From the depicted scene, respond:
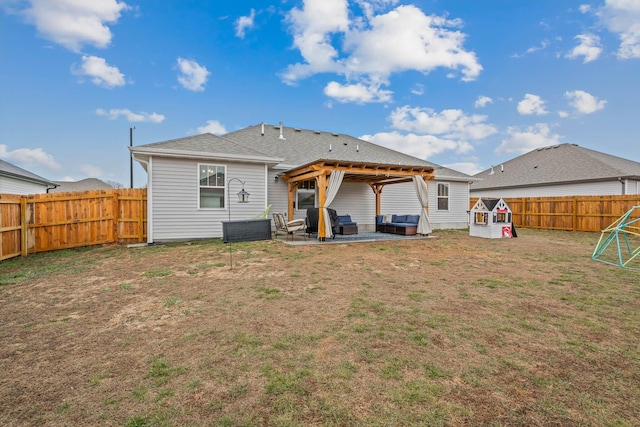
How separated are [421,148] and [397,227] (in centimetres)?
1003

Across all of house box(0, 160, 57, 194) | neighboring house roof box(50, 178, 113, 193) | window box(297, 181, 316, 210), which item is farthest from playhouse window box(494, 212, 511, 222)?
neighboring house roof box(50, 178, 113, 193)

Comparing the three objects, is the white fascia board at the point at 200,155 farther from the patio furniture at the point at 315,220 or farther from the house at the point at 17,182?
the house at the point at 17,182

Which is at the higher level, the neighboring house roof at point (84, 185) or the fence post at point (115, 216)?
the neighboring house roof at point (84, 185)

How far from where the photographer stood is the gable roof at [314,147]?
1310 cm

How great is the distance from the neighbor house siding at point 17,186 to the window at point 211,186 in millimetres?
12065

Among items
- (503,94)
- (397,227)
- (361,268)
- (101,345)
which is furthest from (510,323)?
(503,94)

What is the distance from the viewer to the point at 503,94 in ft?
48.6

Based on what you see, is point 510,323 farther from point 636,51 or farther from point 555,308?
point 636,51

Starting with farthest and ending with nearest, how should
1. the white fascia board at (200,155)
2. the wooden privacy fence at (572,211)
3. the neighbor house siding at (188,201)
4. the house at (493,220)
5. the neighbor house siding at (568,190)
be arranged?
1. the neighbor house siding at (568,190)
2. the wooden privacy fence at (572,211)
3. the house at (493,220)
4. the neighbor house siding at (188,201)
5. the white fascia board at (200,155)

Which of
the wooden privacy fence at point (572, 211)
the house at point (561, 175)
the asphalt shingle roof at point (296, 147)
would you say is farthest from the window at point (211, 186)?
the house at point (561, 175)

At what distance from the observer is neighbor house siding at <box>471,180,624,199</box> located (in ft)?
51.2

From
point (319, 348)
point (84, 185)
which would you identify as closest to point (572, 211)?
point (319, 348)

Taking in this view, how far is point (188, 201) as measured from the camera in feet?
32.0

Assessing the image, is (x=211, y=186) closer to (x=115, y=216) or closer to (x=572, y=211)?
(x=115, y=216)
